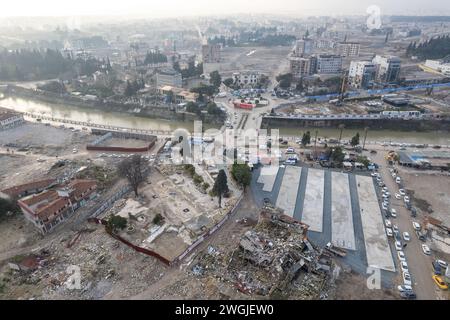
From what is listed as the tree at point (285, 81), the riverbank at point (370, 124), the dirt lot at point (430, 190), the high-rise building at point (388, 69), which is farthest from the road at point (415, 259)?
the high-rise building at point (388, 69)

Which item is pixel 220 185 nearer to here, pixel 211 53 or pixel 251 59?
pixel 211 53

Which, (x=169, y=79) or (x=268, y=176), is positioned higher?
(x=169, y=79)

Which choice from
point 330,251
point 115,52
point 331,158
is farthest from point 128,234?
point 115,52

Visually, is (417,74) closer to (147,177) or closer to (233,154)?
(233,154)

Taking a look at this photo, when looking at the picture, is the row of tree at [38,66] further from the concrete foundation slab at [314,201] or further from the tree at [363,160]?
the tree at [363,160]

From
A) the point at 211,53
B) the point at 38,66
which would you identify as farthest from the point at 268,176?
the point at 38,66
